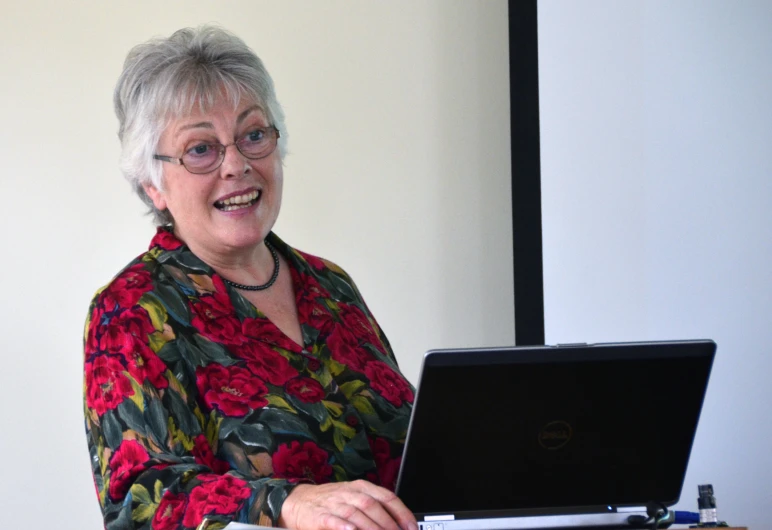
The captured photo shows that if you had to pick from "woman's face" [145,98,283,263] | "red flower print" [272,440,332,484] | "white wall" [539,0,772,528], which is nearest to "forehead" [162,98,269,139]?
"woman's face" [145,98,283,263]

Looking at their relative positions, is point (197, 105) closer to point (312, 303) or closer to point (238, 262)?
point (238, 262)

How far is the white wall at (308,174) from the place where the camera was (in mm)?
2938

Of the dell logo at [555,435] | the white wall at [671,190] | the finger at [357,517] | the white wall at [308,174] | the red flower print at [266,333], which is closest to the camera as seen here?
the finger at [357,517]

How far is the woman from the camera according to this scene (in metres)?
1.39

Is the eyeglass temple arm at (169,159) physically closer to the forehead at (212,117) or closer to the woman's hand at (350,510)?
the forehead at (212,117)

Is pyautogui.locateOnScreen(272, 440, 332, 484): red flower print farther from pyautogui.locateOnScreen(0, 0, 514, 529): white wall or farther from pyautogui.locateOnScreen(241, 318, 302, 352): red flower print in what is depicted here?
pyautogui.locateOnScreen(0, 0, 514, 529): white wall

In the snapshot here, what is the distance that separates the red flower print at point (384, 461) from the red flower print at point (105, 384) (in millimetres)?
479

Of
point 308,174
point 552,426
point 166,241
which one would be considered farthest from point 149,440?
point 308,174

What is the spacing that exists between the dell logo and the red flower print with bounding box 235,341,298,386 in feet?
1.69

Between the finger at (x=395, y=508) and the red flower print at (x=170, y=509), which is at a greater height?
the finger at (x=395, y=508)

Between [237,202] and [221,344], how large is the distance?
31cm

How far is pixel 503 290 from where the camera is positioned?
314 cm

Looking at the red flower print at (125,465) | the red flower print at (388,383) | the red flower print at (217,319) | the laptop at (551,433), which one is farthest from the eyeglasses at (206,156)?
the laptop at (551,433)

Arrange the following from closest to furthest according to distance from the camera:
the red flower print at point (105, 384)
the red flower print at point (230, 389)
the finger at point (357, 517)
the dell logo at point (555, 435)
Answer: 1. the finger at point (357, 517)
2. the dell logo at point (555, 435)
3. the red flower print at point (105, 384)
4. the red flower print at point (230, 389)
